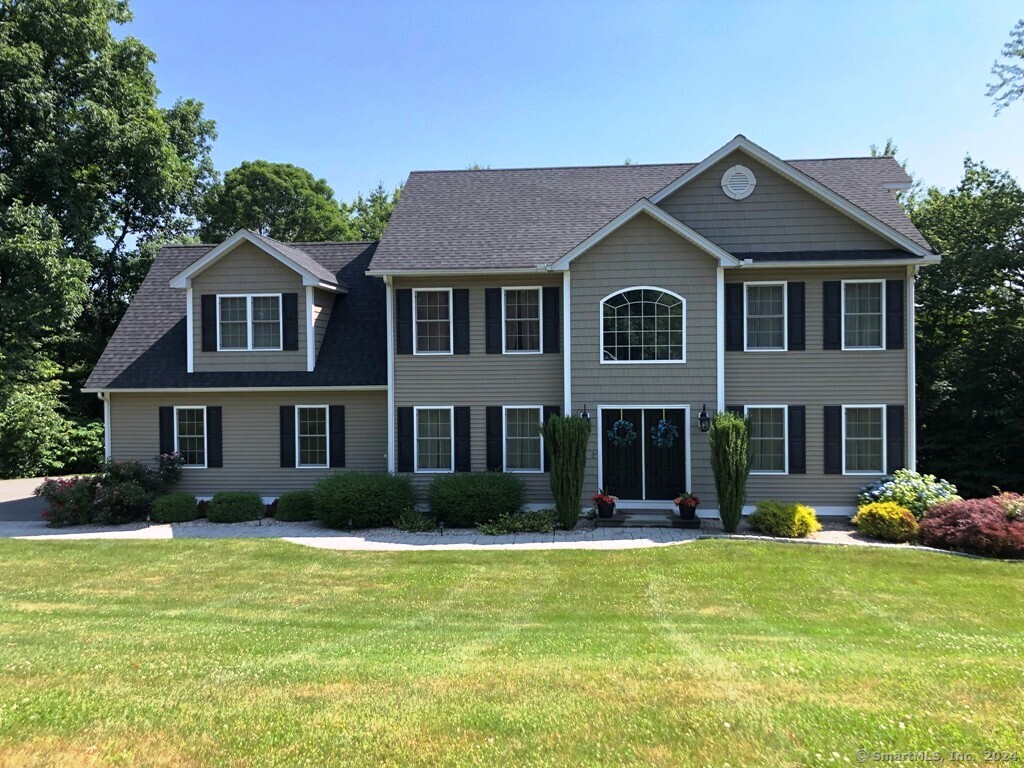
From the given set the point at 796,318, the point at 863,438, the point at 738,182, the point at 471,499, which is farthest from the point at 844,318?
the point at 471,499

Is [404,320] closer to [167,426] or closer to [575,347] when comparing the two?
[575,347]

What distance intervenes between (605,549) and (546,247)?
765 cm

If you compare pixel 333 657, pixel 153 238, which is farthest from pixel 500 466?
pixel 153 238

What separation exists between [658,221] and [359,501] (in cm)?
910

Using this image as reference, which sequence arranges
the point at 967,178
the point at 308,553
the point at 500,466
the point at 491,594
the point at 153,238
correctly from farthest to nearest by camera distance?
the point at 153,238 → the point at 967,178 → the point at 500,466 → the point at 308,553 → the point at 491,594

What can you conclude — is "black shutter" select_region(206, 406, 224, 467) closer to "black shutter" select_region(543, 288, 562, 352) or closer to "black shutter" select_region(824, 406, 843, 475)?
"black shutter" select_region(543, 288, 562, 352)

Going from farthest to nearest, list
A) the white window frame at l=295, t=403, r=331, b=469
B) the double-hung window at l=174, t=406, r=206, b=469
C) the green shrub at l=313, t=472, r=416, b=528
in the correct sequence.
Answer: the double-hung window at l=174, t=406, r=206, b=469 < the white window frame at l=295, t=403, r=331, b=469 < the green shrub at l=313, t=472, r=416, b=528

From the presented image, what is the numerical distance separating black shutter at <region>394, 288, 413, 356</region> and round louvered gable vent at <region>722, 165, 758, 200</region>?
7954 millimetres

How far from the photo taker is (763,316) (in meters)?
16.2

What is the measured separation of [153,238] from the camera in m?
33.3

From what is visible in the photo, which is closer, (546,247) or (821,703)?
(821,703)

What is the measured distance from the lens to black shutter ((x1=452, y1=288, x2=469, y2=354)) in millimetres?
16875

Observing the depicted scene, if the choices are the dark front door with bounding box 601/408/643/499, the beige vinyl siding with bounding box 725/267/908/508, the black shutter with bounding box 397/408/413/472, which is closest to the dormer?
the black shutter with bounding box 397/408/413/472

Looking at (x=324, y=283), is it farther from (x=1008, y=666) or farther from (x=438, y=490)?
(x=1008, y=666)
